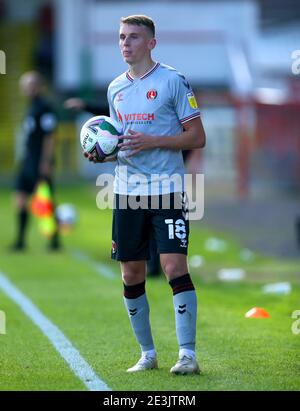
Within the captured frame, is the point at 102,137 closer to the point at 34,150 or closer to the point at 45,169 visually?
the point at 45,169

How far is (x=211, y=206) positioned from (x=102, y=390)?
1766 centimetres

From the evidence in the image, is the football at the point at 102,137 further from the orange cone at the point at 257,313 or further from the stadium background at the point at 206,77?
the stadium background at the point at 206,77

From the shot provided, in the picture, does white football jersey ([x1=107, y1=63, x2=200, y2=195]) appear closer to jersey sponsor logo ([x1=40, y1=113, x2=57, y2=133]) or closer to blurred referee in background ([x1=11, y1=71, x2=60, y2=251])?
blurred referee in background ([x1=11, y1=71, x2=60, y2=251])

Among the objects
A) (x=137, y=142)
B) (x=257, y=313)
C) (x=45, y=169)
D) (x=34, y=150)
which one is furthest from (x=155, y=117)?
(x=34, y=150)

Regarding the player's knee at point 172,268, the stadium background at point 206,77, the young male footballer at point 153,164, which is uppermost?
the stadium background at point 206,77

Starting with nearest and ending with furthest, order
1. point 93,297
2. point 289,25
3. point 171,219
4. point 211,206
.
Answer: point 171,219
point 93,297
point 211,206
point 289,25

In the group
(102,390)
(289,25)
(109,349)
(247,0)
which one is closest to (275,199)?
(289,25)

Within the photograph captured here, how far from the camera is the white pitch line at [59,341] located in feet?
23.3

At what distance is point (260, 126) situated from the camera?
2720 cm

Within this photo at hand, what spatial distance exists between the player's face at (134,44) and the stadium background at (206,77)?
608 inches

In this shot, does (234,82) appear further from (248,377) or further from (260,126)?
(248,377)

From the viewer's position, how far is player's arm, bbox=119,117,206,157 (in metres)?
7.22

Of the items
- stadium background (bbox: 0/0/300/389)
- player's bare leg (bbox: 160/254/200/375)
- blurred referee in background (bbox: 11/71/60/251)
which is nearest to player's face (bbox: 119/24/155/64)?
player's bare leg (bbox: 160/254/200/375)

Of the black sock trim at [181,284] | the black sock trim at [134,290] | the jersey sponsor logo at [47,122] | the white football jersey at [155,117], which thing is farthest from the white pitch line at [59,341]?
the jersey sponsor logo at [47,122]
